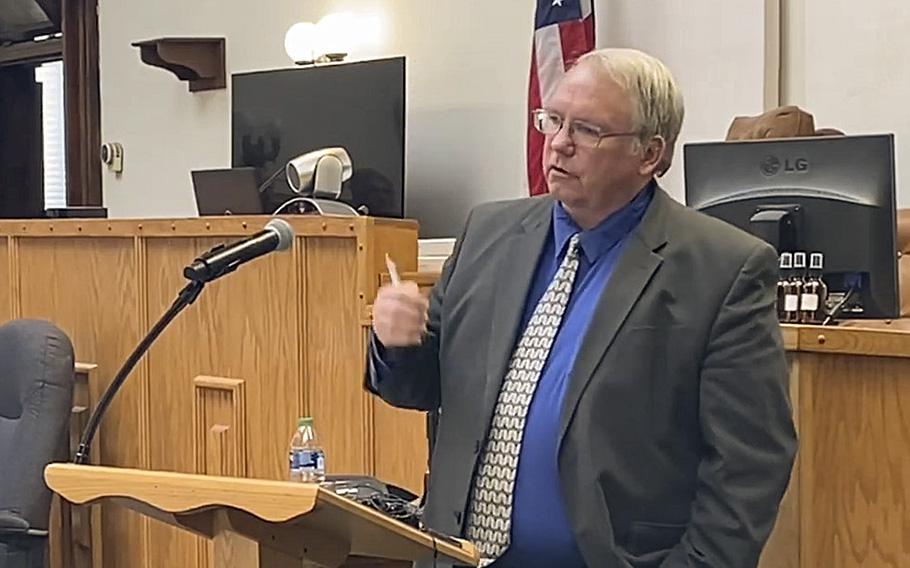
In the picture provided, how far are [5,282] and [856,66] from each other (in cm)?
266

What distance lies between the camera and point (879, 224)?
2316 millimetres

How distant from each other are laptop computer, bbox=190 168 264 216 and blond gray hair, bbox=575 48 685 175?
2473 mm

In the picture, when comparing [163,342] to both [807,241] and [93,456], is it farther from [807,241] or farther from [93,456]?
[807,241]

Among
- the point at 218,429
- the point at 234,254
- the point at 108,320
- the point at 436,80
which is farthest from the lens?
the point at 436,80

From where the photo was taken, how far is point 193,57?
5668mm

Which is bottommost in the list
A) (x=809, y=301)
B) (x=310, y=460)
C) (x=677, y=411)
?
(x=310, y=460)

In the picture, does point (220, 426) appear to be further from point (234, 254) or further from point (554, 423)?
point (554, 423)

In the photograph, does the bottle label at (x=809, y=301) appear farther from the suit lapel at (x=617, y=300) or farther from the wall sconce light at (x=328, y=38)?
the wall sconce light at (x=328, y=38)

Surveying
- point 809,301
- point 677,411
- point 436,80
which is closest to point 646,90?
point 677,411

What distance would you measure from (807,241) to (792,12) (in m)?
1.89

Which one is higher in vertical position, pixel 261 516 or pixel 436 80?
pixel 436 80

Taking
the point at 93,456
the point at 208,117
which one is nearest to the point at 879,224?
the point at 93,456

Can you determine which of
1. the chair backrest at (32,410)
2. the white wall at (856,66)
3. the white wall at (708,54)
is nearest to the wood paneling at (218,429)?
the chair backrest at (32,410)

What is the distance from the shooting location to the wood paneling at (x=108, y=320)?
11.1 ft
